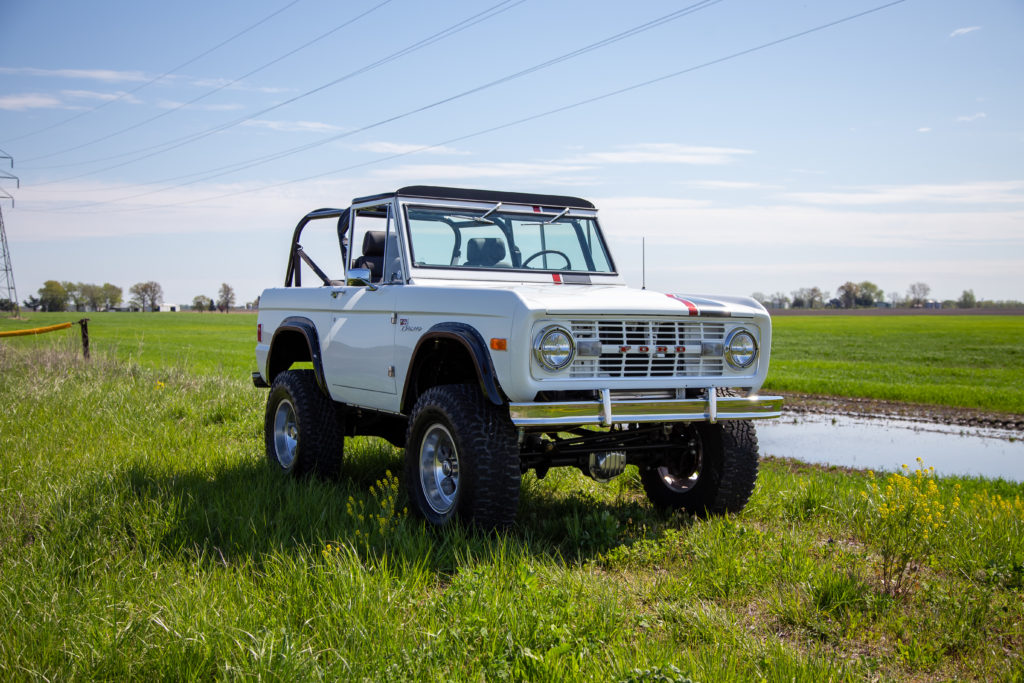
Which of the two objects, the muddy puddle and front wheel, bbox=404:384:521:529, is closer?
front wheel, bbox=404:384:521:529

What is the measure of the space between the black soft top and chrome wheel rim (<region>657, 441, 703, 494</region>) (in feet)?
7.30

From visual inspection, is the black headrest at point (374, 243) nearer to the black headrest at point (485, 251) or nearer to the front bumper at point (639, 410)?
the black headrest at point (485, 251)

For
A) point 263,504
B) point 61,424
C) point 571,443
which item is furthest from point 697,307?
point 61,424

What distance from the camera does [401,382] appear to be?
5645mm

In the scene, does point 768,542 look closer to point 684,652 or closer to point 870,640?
point 870,640

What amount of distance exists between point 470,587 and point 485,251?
300cm

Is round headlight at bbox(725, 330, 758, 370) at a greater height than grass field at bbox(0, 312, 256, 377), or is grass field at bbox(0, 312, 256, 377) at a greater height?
round headlight at bbox(725, 330, 758, 370)

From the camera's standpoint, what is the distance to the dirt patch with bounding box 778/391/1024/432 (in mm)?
12906

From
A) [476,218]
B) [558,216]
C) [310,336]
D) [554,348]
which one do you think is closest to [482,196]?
[476,218]

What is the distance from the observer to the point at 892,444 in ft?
35.9

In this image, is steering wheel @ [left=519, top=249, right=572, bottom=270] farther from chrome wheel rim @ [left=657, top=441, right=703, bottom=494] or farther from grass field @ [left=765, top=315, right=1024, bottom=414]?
grass field @ [left=765, top=315, right=1024, bottom=414]

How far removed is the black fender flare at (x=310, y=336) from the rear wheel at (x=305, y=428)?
13 centimetres

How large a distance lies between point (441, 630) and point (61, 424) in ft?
21.2

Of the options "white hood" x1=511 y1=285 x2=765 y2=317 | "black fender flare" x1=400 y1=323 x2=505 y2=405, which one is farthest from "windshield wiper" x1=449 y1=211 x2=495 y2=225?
"black fender flare" x1=400 y1=323 x2=505 y2=405
